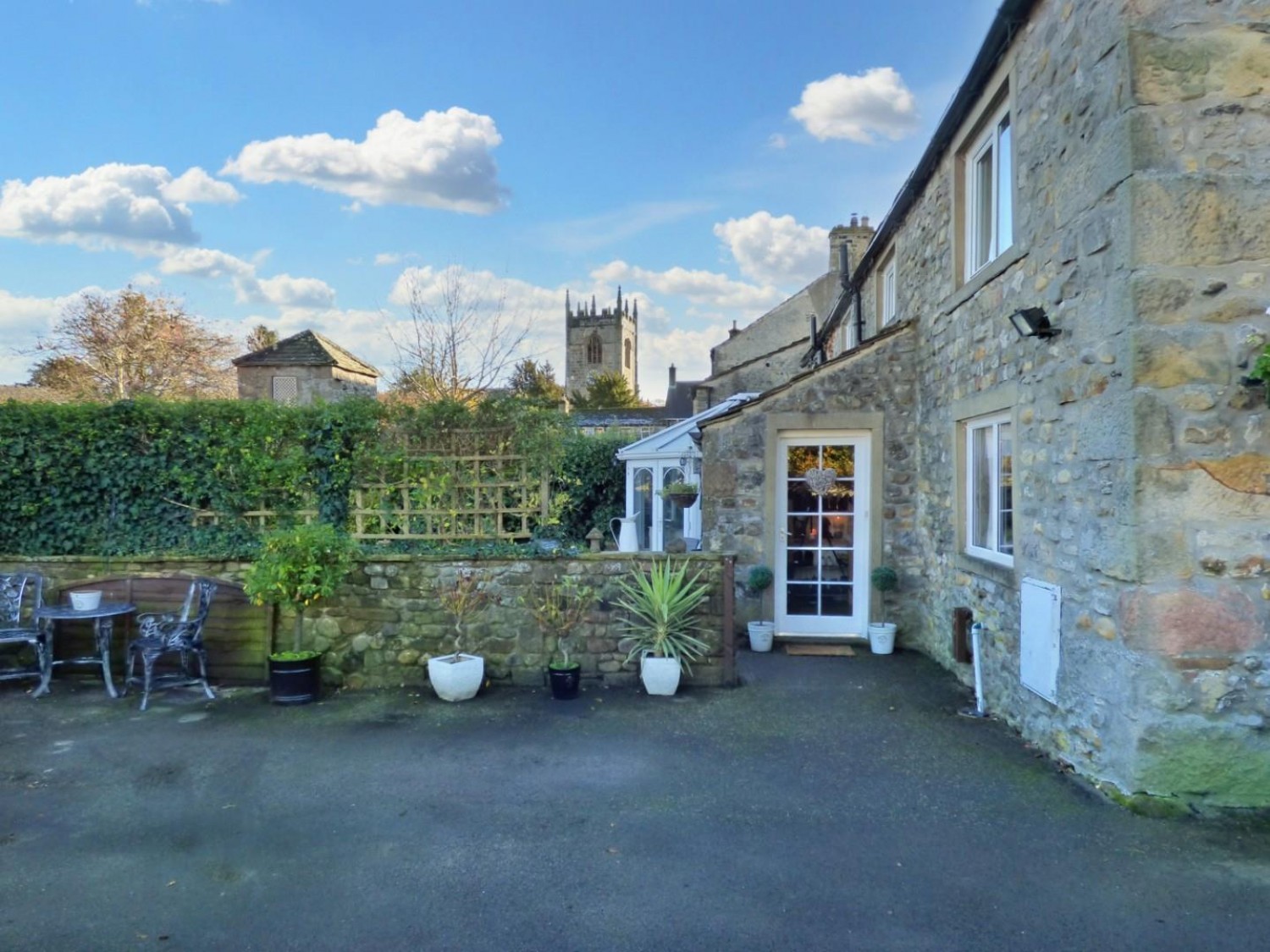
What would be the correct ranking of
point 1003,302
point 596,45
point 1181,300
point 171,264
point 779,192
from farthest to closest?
point 171,264
point 779,192
point 596,45
point 1003,302
point 1181,300

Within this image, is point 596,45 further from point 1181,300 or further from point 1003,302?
point 1181,300

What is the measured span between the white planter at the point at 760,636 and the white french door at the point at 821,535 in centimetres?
45

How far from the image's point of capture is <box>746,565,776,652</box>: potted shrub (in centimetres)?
791

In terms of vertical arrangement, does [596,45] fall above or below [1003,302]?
above

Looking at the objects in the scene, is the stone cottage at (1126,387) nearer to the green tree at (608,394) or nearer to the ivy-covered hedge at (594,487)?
the ivy-covered hedge at (594,487)

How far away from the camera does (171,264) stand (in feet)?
73.3

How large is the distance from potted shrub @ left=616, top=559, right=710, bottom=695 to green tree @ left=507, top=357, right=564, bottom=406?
2.65 m

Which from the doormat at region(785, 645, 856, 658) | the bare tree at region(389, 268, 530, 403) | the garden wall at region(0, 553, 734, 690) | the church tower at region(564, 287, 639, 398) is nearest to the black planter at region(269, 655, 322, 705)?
the garden wall at region(0, 553, 734, 690)

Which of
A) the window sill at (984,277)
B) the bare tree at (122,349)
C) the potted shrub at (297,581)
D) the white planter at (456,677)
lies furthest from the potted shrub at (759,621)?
the bare tree at (122,349)

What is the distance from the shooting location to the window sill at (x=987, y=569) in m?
5.35

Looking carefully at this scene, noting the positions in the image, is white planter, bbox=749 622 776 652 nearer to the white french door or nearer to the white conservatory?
the white french door

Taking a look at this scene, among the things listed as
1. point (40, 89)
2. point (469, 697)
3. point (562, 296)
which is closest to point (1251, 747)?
point (469, 697)

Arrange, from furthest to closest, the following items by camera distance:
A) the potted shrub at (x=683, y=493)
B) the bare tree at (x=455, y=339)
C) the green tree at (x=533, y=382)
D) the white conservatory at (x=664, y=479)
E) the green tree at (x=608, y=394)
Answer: the green tree at (x=608, y=394) → the bare tree at (x=455, y=339) → the white conservatory at (x=664, y=479) → the potted shrub at (x=683, y=493) → the green tree at (x=533, y=382)

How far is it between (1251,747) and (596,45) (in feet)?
32.0
